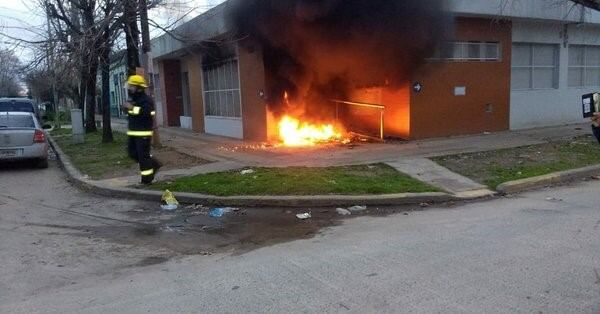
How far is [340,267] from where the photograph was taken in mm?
4598

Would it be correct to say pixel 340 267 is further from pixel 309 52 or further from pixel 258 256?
pixel 309 52

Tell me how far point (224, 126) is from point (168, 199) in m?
10.3

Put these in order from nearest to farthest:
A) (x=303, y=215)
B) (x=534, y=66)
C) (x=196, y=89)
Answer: (x=303, y=215), (x=534, y=66), (x=196, y=89)

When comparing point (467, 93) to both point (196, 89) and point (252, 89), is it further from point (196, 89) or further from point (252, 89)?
point (196, 89)

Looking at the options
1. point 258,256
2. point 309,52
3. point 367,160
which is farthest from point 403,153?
point 258,256

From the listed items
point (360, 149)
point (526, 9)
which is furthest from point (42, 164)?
point (526, 9)

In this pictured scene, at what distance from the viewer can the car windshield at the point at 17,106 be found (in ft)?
69.3

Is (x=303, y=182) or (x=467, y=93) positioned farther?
(x=467, y=93)

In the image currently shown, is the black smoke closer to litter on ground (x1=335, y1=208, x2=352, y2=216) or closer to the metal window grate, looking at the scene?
the metal window grate

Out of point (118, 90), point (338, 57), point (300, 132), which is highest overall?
point (338, 57)

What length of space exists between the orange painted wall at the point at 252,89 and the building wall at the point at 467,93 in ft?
13.0

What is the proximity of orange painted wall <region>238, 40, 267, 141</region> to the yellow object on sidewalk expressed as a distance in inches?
265

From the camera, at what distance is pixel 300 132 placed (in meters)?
14.4

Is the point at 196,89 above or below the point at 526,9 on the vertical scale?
below
